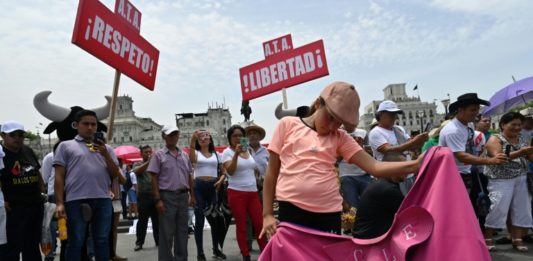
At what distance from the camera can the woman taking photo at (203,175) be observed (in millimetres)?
6766

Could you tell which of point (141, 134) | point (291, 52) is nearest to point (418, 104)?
point (141, 134)

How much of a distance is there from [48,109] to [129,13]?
1956 millimetres

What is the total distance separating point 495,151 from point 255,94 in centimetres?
555

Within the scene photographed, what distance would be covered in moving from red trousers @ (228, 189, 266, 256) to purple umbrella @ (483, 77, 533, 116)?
5964 mm

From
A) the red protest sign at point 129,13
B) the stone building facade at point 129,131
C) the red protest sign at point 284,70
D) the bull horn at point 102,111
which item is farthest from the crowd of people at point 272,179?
the stone building facade at point 129,131

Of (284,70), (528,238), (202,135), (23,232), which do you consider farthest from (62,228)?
(284,70)

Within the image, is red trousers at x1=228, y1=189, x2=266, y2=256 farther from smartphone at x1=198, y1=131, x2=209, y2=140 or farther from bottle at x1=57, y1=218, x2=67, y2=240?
bottle at x1=57, y1=218, x2=67, y2=240

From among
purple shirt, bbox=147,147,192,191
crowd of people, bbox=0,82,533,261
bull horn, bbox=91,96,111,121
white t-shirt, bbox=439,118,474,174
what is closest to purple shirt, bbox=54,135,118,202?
crowd of people, bbox=0,82,533,261

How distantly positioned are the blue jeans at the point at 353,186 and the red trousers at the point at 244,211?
4.42ft

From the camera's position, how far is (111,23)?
6.16m

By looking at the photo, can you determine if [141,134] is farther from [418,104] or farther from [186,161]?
[186,161]

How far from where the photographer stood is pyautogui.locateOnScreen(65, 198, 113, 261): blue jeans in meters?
4.64

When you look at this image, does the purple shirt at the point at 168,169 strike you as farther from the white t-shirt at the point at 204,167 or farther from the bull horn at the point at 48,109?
the bull horn at the point at 48,109

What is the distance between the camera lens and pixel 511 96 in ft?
31.4
